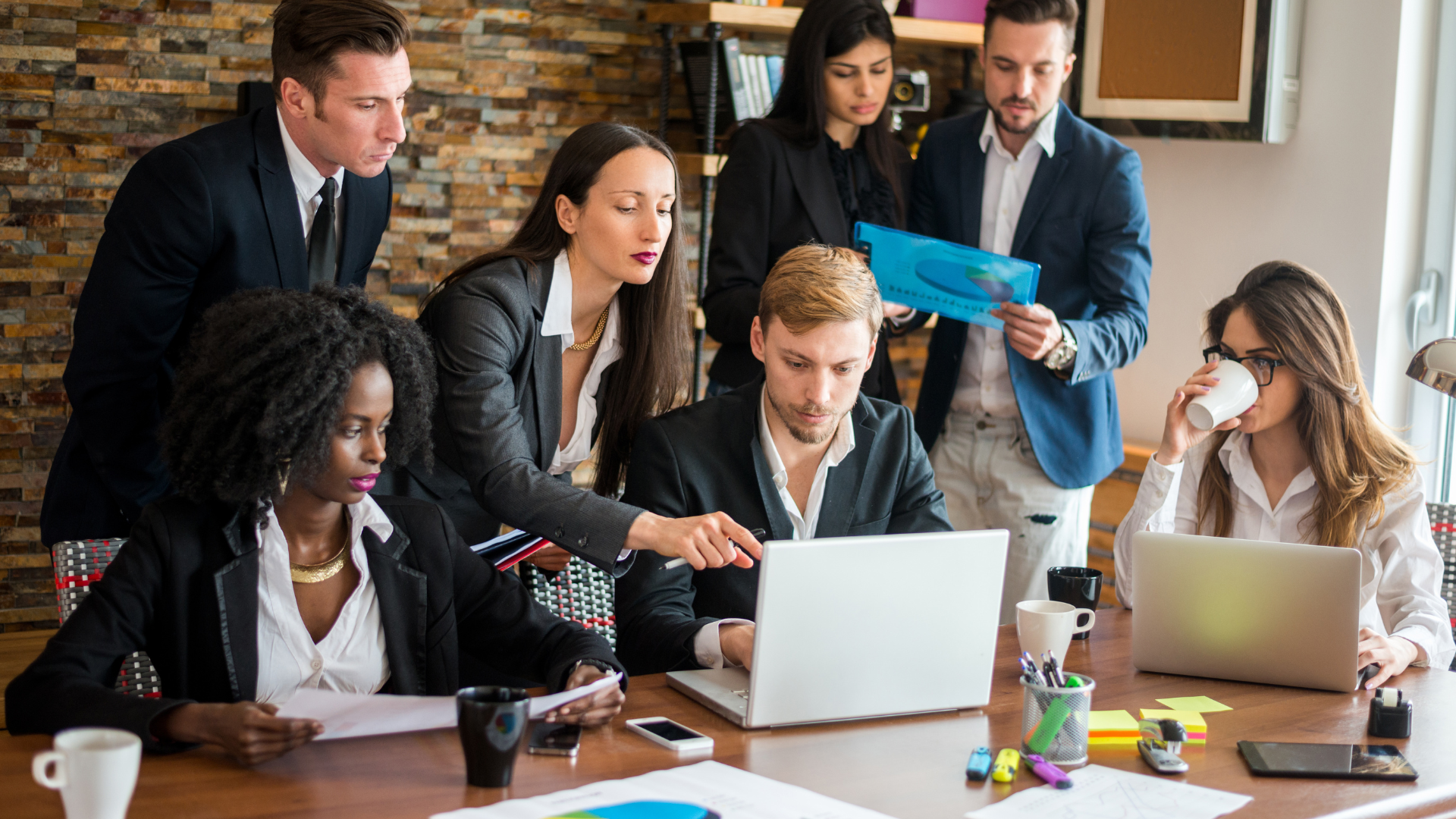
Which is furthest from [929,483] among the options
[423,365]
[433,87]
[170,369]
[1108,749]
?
[433,87]

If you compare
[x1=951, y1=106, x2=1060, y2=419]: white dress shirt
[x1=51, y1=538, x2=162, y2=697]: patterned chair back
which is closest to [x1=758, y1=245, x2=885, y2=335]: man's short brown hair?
[x1=951, y1=106, x2=1060, y2=419]: white dress shirt

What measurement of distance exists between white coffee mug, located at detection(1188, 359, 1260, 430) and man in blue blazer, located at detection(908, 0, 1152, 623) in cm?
50

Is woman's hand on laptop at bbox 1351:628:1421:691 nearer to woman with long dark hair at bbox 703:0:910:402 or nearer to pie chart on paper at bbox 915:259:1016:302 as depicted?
pie chart on paper at bbox 915:259:1016:302

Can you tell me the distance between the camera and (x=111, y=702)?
1383 millimetres

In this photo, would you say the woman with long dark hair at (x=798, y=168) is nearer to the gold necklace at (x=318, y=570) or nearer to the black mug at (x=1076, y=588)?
the black mug at (x=1076, y=588)

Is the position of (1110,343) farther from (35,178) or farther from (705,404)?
(35,178)

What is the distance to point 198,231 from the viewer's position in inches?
82.2

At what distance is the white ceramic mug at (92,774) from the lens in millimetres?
1113

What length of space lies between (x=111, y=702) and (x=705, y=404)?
3.24ft

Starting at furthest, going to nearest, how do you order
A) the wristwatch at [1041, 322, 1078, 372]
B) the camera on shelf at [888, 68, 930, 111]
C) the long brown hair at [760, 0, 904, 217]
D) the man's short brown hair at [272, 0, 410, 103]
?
the camera on shelf at [888, 68, 930, 111] < the long brown hair at [760, 0, 904, 217] < the wristwatch at [1041, 322, 1078, 372] < the man's short brown hair at [272, 0, 410, 103]

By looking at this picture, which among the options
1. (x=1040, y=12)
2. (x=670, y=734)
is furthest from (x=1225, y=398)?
(x=670, y=734)

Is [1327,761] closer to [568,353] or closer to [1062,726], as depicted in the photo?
[1062,726]

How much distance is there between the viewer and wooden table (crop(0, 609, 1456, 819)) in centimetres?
128

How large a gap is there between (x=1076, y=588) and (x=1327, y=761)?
0.53 metres
